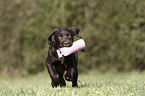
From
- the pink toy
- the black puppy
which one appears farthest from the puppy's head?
the pink toy

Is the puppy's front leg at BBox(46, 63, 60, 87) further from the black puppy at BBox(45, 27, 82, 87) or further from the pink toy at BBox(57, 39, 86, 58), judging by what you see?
the pink toy at BBox(57, 39, 86, 58)

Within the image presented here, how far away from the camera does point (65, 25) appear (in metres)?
19.2

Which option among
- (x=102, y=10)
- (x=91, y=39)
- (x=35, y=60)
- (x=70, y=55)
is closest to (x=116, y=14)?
(x=102, y=10)

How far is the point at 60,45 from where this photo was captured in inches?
234

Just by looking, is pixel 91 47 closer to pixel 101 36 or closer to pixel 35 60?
pixel 101 36

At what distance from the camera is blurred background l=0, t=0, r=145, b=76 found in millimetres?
19516

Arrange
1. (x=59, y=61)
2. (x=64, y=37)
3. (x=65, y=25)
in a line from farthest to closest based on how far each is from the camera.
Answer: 1. (x=65, y=25)
2. (x=59, y=61)
3. (x=64, y=37)

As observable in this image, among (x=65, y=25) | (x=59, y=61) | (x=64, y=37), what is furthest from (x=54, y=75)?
(x=65, y=25)

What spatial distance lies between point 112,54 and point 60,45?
49.6 ft

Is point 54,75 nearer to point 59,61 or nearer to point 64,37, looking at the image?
point 59,61

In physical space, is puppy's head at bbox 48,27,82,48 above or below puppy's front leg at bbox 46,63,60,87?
above

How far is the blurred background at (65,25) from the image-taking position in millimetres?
A: 19516

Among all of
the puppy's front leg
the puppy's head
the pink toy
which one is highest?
the puppy's head

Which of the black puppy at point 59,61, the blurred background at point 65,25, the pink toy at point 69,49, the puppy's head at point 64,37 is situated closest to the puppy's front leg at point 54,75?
the black puppy at point 59,61
